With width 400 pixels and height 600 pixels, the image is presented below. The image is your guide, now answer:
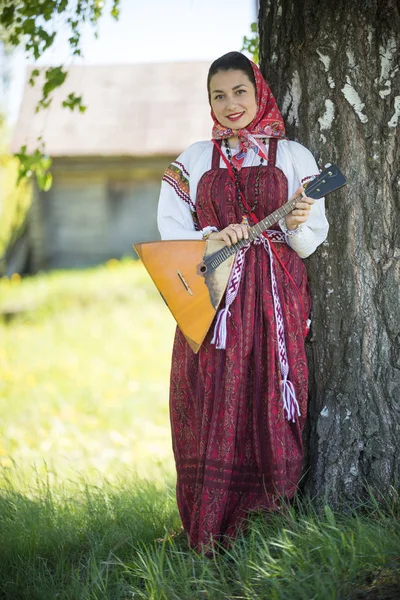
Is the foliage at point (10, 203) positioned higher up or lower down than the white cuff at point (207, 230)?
higher up

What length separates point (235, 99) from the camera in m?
2.99

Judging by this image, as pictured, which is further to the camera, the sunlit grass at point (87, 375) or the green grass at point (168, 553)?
the sunlit grass at point (87, 375)

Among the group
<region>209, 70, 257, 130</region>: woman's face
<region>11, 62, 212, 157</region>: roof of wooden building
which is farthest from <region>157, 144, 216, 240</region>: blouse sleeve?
<region>11, 62, 212, 157</region>: roof of wooden building

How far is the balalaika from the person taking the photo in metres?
2.93

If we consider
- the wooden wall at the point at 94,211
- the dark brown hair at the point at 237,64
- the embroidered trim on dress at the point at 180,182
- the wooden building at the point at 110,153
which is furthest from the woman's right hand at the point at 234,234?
the wooden wall at the point at 94,211

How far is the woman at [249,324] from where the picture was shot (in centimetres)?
294

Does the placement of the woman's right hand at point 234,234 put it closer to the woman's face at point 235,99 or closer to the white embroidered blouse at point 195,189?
the white embroidered blouse at point 195,189

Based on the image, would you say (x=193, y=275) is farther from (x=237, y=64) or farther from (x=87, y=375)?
(x=87, y=375)

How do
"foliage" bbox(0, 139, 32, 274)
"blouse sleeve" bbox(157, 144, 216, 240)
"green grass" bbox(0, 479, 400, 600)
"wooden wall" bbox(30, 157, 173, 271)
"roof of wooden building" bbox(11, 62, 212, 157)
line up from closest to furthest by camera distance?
"green grass" bbox(0, 479, 400, 600)
"blouse sleeve" bbox(157, 144, 216, 240)
"foliage" bbox(0, 139, 32, 274)
"roof of wooden building" bbox(11, 62, 212, 157)
"wooden wall" bbox(30, 157, 173, 271)

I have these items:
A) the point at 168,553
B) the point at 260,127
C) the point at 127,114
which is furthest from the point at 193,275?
the point at 127,114

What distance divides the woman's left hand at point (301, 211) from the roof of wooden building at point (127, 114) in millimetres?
10246

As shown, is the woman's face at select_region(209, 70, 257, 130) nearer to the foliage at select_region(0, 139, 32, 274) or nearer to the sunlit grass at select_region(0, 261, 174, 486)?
the sunlit grass at select_region(0, 261, 174, 486)

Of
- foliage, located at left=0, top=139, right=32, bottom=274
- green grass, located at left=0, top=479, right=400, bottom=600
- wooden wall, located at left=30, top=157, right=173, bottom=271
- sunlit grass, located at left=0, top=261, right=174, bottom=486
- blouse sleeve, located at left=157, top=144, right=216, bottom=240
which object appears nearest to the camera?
green grass, located at left=0, top=479, right=400, bottom=600

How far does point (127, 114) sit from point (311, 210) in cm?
1185
